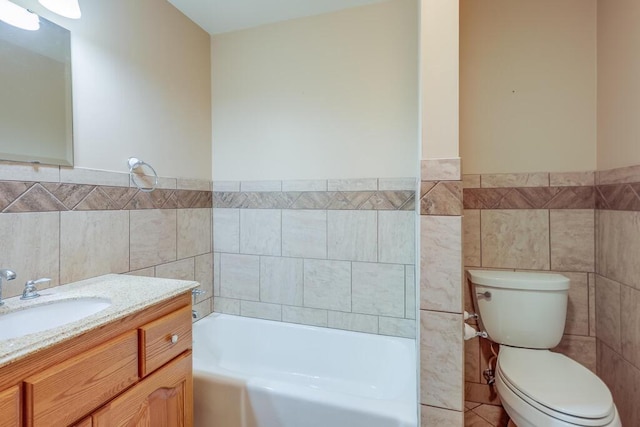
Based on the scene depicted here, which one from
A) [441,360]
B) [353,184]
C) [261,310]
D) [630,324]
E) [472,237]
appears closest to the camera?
[441,360]

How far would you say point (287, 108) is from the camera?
2.01m

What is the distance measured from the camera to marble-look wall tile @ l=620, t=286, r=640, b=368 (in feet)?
4.25

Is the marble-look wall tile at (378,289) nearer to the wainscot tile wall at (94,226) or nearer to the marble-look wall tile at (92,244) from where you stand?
the wainscot tile wall at (94,226)

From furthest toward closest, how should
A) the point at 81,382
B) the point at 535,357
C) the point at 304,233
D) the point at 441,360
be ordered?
the point at 304,233 < the point at 535,357 < the point at 441,360 < the point at 81,382

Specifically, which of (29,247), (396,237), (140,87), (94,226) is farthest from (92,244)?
(396,237)

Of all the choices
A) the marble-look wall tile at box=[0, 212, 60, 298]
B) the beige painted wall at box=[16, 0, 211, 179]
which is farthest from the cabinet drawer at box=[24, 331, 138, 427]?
the beige painted wall at box=[16, 0, 211, 179]

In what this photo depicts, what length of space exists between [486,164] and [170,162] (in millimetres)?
1912

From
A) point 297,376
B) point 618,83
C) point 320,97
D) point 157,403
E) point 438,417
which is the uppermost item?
point 320,97

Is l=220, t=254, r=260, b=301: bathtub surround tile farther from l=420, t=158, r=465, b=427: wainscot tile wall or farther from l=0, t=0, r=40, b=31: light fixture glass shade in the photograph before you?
l=0, t=0, r=40, b=31: light fixture glass shade

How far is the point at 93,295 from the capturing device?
111cm

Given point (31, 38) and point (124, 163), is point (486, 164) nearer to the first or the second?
point (124, 163)

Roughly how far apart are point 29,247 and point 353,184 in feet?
→ 5.13

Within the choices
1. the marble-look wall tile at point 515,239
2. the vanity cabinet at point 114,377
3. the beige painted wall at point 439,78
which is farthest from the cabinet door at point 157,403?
the marble-look wall tile at point 515,239

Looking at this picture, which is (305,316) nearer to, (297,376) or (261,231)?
(297,376)
